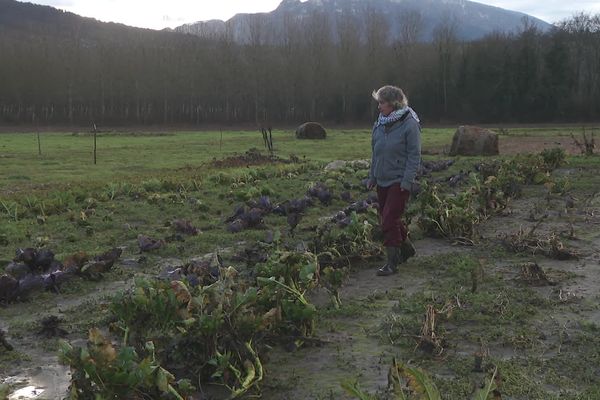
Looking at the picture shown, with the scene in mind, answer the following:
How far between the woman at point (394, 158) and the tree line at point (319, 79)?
75904 mm

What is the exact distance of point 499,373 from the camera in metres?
4.46

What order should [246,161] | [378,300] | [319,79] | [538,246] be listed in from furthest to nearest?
1. [319,79]
2. [246,161]
3. [538,246]
4. [378,300]

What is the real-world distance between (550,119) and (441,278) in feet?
252

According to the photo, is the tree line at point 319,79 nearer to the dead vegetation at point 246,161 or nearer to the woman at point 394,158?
the dead vegetation at point 246,161

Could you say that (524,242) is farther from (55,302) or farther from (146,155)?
(146,155)

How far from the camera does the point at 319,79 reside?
92.2 metres

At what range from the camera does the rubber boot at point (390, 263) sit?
7.61 metres

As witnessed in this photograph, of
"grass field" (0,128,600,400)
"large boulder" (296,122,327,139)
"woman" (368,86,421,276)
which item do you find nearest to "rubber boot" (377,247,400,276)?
Answer: "woman" (368,86,421,276)

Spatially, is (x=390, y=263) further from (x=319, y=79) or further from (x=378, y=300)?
(x=319, y=79)

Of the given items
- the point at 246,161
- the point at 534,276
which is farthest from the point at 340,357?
the point at 246,161

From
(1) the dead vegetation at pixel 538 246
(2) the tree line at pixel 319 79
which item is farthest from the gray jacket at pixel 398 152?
(2) the tree line at pixel 319 79

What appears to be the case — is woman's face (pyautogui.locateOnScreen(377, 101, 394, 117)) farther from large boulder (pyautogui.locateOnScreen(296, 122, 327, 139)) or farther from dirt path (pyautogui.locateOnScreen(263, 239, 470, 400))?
large boulder (pyautogui.locateOnScreen(296, 122, 327, 139))

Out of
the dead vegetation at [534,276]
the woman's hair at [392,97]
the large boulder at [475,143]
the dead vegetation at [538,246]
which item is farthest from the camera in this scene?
the large boulder at [475,143]

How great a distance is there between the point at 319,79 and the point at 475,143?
6737 cm
